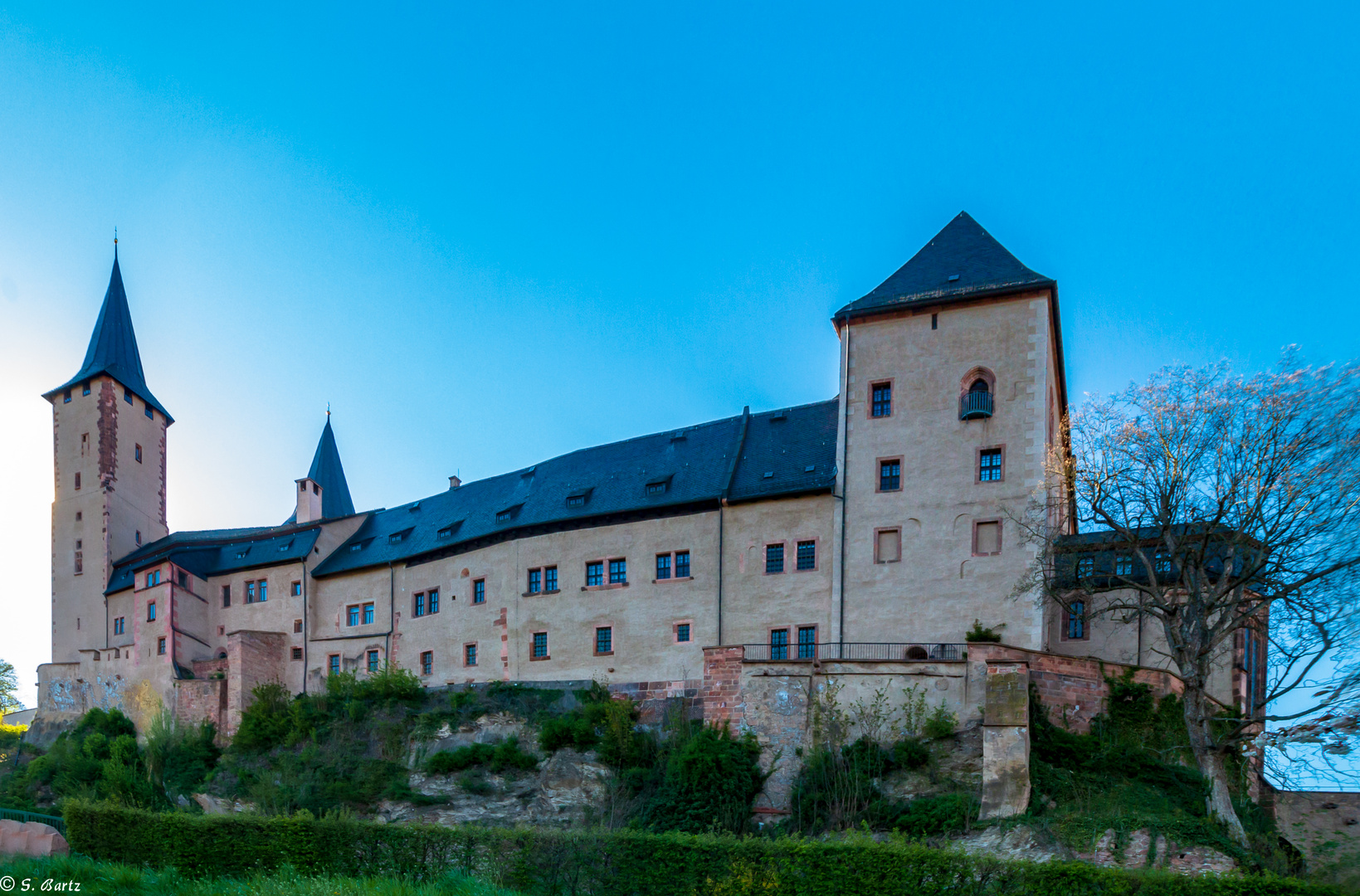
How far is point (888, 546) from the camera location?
31484mm

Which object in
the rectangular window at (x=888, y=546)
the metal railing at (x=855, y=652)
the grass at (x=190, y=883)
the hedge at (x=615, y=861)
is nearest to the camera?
the hedge at (x=615, y=861)

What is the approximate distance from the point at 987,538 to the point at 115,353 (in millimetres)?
42906

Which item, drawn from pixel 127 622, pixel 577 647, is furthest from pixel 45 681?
pixel 577 647

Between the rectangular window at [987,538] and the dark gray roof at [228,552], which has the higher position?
the rectangular window at [987,538]

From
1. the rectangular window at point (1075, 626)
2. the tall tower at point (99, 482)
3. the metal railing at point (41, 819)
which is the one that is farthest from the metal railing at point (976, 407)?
the tall tower at point (99, 482)

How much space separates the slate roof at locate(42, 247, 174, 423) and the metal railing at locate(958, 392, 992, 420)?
39.7 m

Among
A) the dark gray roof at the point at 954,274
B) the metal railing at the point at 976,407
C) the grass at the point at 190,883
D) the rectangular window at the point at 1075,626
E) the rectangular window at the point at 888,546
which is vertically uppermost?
the dark gray roof at the point at 954,274

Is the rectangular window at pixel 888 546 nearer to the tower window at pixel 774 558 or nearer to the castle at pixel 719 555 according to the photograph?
the castle at pixel 719 555

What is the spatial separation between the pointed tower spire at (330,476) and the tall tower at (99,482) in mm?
8550

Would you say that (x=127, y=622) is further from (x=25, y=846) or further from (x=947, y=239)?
(x=947, y=239)

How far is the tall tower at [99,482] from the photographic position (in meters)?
50.0

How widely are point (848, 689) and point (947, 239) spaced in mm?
14555

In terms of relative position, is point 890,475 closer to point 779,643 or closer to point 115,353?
point 779,643

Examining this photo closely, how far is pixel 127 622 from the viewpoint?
156 feet
